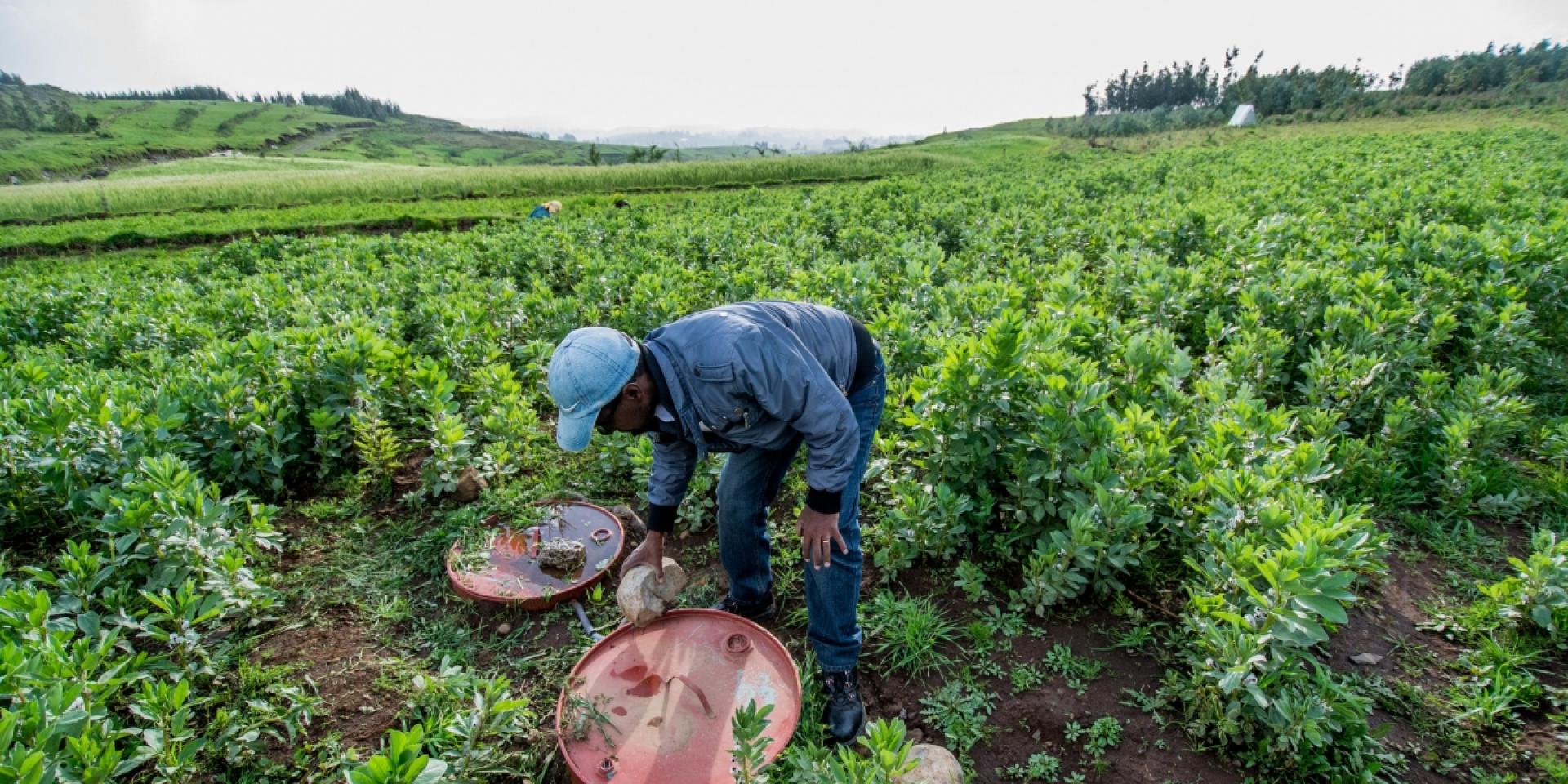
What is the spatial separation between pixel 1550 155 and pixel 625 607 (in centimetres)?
2539

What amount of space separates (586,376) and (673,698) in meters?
1.53

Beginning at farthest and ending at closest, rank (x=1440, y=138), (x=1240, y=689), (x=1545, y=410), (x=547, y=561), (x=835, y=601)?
1. (x=1440, y=138)
2. (x=1545, y=410)
3. (x=547, y=561)
4. (x=835, y=601)
5. (x=1240, y=689)

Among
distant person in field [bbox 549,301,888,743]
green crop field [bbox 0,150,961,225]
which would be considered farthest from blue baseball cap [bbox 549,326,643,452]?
green crop field [bbox 0,150,961,225]

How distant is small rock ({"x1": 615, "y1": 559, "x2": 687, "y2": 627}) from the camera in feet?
10.2

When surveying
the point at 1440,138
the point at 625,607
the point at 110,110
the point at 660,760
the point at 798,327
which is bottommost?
the point at 660,760

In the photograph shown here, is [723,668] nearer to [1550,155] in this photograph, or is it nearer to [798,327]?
[798,327]

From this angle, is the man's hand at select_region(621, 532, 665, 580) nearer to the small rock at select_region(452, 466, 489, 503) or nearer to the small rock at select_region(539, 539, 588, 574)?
A: the small rock at select_region(539, 539, 588, 574)

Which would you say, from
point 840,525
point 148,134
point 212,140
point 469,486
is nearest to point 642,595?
point 840,525

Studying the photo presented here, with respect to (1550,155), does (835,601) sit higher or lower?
lower

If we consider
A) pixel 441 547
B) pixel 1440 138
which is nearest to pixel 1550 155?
pixel 1440 138

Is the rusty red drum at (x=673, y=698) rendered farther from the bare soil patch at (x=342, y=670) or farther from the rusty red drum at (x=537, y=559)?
the bare soil patch at (x=342, y=670)

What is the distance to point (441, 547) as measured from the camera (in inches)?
168

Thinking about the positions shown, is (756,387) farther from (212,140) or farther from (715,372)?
(212,140)

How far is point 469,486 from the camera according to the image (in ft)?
15.7
